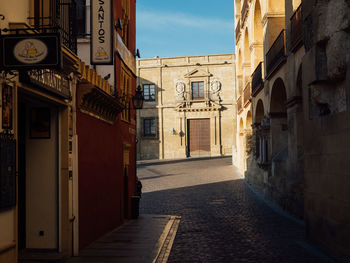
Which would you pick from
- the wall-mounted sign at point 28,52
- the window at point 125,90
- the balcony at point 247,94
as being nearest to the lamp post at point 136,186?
the window at point 125,90

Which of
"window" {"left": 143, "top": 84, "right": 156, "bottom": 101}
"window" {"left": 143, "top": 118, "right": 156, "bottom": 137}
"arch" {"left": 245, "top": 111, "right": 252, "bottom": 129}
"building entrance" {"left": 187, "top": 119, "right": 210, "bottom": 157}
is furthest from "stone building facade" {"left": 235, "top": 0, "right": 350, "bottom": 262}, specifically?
"window" {"left": 143, "top": 84, "right": 156, "bottom": 101}

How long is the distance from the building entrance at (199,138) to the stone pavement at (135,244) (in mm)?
33114

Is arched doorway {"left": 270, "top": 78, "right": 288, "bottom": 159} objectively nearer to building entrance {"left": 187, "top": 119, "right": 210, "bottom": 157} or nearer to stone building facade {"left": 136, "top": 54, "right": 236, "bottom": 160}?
stone building facade {"left": 136, "top": 54, "right": 236, "bottom": 160}

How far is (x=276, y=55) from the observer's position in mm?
16891

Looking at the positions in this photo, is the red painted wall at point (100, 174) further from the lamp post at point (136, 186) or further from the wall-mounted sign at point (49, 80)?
the wall-mounted sign at point (49, 80)

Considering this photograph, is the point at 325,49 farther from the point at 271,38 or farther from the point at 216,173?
the point at 216,173

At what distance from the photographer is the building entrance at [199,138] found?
47.4 meters

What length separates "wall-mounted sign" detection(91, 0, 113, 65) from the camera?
395 inches

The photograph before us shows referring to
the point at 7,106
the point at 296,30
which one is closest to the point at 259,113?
the point at 296,30

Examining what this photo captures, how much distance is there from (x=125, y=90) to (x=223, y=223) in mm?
5559

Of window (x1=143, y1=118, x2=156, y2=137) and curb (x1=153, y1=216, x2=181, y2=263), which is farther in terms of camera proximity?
window (x1=143, y1=118, x2=156, y2=137)

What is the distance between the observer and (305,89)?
10.4 m

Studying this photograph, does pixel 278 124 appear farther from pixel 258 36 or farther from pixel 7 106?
pixel 7 106

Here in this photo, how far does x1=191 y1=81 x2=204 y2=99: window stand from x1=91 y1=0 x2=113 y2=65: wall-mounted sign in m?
38.3
